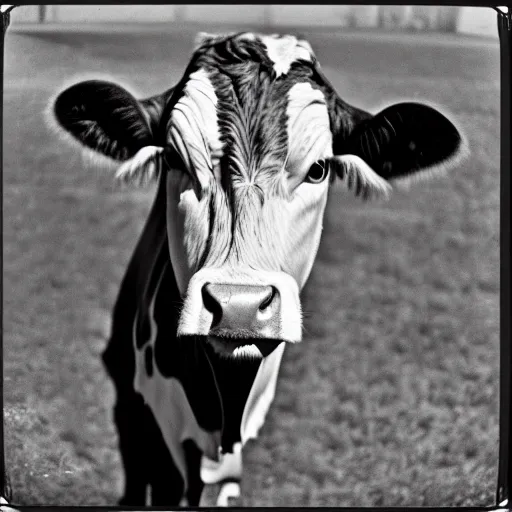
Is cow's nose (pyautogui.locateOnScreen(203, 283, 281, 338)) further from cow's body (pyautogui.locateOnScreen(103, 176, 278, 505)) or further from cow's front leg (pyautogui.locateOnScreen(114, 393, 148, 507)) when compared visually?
cow's front leg (pyautogui.locateOnScreen(114, 393, 148, 507))

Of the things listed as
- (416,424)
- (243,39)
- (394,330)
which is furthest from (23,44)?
(416,424)

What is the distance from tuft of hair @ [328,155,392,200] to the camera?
3682 mm

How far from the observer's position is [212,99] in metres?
3.62

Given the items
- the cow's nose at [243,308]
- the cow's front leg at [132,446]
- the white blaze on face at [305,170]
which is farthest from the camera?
the cow's front leg at [132,446]

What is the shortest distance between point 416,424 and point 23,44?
1765 millimetres

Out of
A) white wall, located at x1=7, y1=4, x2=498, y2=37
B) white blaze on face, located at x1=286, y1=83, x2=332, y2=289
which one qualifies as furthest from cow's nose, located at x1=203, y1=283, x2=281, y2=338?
white wall, located at x1=7, y1=4, x2=498, y2=37

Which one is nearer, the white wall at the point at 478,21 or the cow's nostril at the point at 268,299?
the cow's nostril at the point at 268,299

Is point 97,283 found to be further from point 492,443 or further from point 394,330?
point 492,443

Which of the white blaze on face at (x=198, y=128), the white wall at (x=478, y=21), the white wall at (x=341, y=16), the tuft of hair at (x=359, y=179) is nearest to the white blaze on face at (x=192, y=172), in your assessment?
the white blaze on face at (x=198, y=128)

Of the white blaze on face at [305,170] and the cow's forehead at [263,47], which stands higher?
the cow's forehead at [263,47]

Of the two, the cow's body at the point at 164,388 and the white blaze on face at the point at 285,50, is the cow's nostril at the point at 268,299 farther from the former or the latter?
the white blaze on face at the point at 285,50

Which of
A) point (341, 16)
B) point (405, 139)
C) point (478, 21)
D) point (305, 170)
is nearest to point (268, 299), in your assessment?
point (305, 170)

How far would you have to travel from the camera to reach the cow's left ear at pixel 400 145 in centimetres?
367

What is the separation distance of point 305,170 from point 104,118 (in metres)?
0.68
